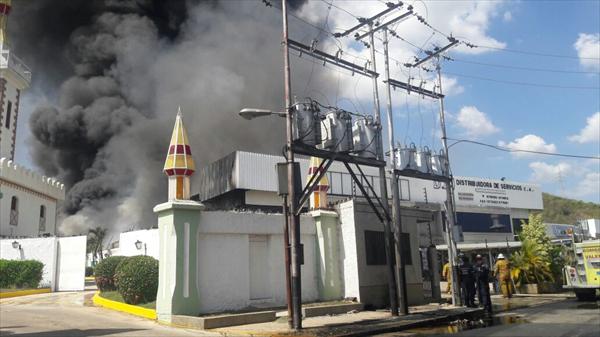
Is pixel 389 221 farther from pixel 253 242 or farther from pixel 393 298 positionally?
pixel 253 242

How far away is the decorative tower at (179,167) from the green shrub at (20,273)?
14.7m

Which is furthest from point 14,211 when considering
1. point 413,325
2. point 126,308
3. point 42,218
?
point 413,325

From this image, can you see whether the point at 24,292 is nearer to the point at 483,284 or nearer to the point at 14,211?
the point at 14,211

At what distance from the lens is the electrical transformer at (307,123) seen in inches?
480

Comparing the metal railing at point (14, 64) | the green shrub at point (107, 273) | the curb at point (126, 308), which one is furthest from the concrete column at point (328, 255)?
the metal railing at point (14, 64)

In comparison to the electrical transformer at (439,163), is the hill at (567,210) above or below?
above

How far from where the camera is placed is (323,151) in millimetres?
12914

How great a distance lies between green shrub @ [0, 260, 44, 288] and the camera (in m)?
22.7

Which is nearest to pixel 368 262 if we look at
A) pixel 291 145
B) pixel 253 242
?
pixel 253 242

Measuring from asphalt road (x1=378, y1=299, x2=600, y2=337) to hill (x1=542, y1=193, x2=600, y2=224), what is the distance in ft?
322

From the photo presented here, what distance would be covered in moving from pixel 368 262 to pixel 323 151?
4.86 m

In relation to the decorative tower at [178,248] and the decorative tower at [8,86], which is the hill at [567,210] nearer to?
the decorative tower at [8,86]

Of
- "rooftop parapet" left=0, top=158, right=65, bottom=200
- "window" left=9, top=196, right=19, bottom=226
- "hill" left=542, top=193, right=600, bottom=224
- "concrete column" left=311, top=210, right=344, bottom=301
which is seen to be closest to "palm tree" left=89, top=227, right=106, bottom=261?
"rooftop parapet" left=0, top=158, right=65, bottom=200

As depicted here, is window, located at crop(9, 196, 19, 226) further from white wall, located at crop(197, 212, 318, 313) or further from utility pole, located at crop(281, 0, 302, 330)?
utility pole, located at crop(281, 0, 302, 330)
